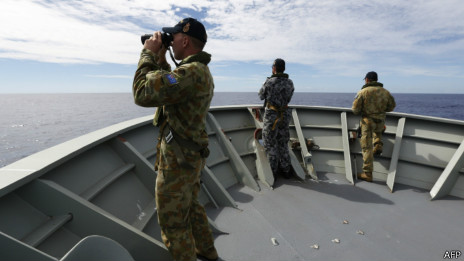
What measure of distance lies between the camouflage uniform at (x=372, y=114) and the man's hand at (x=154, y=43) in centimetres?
425

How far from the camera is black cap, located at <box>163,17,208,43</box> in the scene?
6.15 ft

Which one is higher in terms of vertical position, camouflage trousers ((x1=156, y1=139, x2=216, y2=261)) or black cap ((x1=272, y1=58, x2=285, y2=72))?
black cap ((x1=272, y1=58, x2=285, y2=72))

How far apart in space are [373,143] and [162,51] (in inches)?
175

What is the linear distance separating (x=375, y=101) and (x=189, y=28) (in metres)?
4.17

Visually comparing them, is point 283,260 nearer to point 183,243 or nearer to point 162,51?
point 183,243

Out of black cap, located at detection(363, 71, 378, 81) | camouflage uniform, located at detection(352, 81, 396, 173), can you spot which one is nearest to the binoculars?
camouflage uniform, located at detection(352, 81, 396, 173)

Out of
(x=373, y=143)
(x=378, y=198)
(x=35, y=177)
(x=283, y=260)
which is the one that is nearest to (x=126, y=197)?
(x=35, y=177)

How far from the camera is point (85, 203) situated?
177 centimetres

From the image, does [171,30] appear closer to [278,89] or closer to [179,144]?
[179,144]

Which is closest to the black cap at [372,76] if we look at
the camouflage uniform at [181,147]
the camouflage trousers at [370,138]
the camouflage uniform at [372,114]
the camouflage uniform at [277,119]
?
the camouflage uniform at [372,114]

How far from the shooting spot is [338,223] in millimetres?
3201

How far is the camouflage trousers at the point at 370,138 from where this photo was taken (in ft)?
15.6

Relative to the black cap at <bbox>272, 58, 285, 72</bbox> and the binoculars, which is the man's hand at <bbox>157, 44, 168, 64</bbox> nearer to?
the binoculars

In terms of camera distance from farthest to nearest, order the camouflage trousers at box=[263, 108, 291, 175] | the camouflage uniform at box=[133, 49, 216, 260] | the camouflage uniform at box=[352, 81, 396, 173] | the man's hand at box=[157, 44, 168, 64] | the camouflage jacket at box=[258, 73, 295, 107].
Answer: the camouflage uniform at box=[352, 81, 396, 173]
the camouflage trousers at box=[263, 108, 291, 175]
the camouflage jacket at box=[258, 73, 295, 107]
the man's hand at box=[157, 44, 168, 64]
the camouflage uniform at box=[133, 49, 216, 260]
